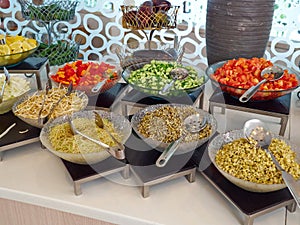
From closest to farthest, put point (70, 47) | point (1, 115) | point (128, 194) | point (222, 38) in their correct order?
point (128, 194) → point (1, 115) → point (222, 38) → point (70, 47)

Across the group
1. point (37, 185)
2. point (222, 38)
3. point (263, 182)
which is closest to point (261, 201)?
point (263, 182)

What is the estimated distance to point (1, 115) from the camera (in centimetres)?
103

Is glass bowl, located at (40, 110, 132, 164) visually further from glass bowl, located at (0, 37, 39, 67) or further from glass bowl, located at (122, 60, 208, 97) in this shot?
glass bowl, located at (0, 37, 39, 67)

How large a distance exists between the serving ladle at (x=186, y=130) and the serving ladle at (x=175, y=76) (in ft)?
0.47

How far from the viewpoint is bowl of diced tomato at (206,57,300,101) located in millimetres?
961

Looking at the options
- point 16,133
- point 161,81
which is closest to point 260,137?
point 161,81

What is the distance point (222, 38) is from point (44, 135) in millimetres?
693

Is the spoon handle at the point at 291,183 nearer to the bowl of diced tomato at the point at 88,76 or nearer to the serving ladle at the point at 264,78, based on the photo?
the serving ladle at the point at 264,78

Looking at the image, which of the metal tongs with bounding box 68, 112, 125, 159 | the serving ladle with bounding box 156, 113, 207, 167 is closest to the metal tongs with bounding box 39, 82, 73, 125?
the metal tongs with bounding box 68, 112, 125, 159

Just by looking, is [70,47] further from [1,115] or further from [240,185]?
[240,185]

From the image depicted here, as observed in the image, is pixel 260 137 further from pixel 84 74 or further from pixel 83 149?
pixel 84 74

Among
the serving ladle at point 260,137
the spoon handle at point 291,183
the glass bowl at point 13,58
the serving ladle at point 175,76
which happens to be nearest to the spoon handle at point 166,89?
the serving ladle at point 175,76

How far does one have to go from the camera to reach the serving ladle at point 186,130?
2.49ft

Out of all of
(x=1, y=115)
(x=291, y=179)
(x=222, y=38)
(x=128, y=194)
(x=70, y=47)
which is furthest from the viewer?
(x=70, y=47)
